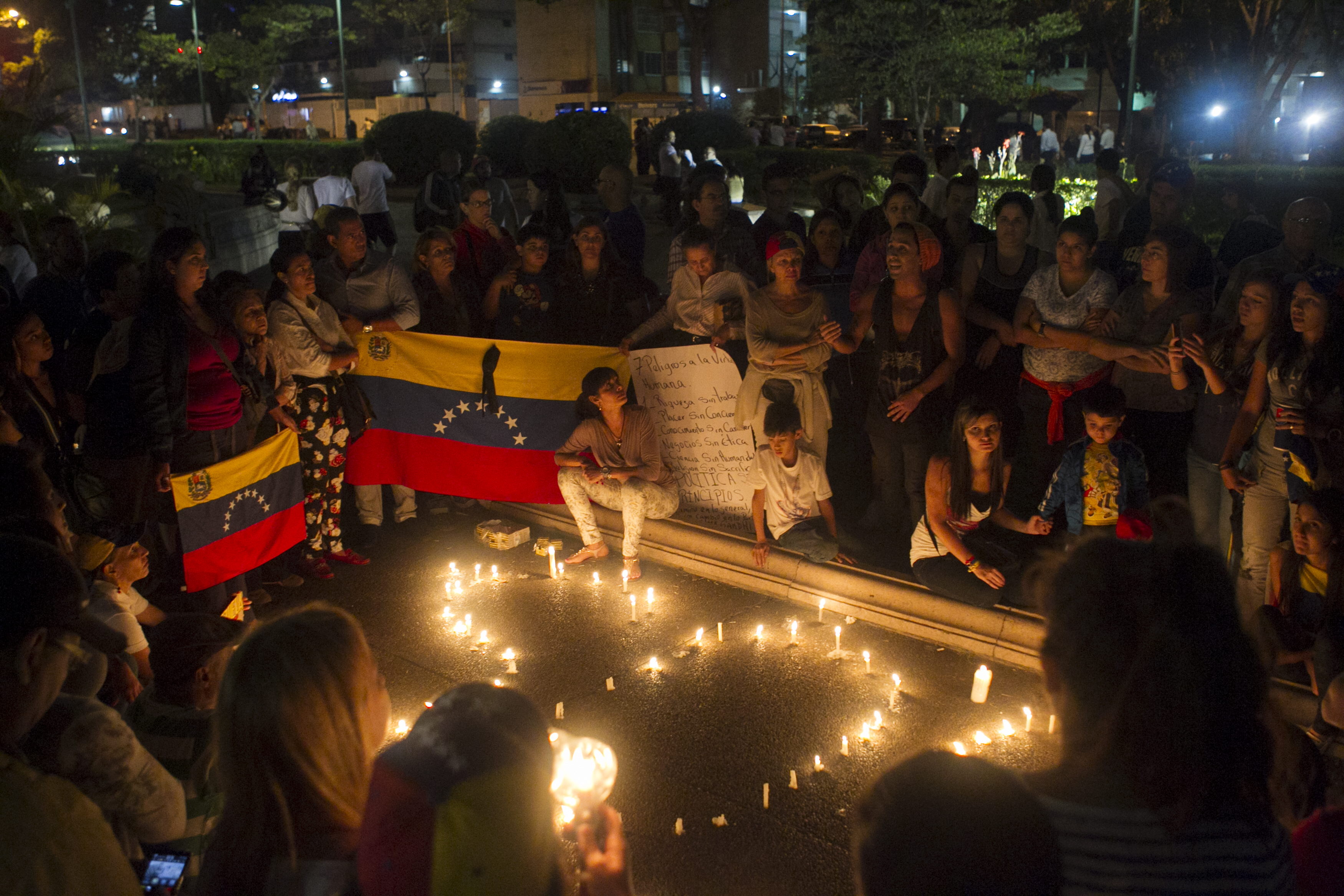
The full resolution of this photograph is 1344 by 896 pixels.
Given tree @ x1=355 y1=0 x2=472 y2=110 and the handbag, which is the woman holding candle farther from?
tree @ x1=355 y1=0 x2=472 y2=110

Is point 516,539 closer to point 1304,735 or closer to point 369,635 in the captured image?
point 369,635

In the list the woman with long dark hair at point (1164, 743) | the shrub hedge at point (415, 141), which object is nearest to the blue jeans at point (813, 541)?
the woman with long dark hair at point (1164, 743)

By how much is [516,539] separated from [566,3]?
157 ft

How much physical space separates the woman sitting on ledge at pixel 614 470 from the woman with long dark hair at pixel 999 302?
6.87ft

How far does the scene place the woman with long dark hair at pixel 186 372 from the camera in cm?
548

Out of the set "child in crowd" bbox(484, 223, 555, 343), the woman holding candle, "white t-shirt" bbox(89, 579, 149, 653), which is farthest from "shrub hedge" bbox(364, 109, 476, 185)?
the woman holding candle

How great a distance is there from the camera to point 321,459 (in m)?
6.70

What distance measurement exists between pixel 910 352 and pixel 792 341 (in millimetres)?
735

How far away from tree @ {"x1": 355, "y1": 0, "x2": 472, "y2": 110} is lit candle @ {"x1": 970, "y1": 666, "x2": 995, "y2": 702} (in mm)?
56819

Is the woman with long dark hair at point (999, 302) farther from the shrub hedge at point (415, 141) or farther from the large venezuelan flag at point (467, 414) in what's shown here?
the shrub hedge at point (415, 141)

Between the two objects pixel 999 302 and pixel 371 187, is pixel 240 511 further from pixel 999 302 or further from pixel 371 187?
pixel 371 187

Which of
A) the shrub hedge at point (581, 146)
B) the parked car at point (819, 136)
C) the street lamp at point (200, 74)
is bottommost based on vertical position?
the shrub hedge at point (581, 146)

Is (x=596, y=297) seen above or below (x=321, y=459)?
above

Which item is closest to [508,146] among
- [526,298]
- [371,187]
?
[371,187]
